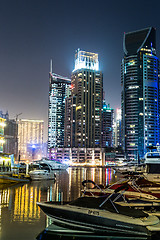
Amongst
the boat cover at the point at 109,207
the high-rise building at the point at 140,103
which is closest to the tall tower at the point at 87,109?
the high-rise building at the point at 140,103

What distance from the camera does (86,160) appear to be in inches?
7254

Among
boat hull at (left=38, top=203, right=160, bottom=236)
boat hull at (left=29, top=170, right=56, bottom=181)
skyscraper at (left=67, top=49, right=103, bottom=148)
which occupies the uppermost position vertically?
skyscraper at (left=67, top=49, right=103, bottom=148)

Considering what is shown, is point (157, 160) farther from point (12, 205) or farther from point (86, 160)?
point (86, 160)

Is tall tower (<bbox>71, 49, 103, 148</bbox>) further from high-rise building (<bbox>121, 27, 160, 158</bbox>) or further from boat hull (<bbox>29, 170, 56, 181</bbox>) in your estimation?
boat hull (<bbox>29, 170, 56, 181</bbox>)

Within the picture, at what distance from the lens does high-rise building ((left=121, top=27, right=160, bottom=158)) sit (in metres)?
181

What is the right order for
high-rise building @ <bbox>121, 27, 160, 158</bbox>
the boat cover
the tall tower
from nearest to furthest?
the boat cover
high-rise building @ <bbox>121, 27, 160, 158</bbox>
the tall tower

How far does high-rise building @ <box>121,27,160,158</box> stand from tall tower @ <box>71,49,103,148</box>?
20.6 meters

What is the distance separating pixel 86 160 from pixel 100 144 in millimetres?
17110

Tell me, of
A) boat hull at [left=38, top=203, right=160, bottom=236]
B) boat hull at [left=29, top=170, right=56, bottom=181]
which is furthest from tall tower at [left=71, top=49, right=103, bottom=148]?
boat hull at [left=38, top=203, right=160, bottom=236]

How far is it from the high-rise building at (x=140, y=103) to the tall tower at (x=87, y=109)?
20619mm

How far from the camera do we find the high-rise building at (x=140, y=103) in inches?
7121

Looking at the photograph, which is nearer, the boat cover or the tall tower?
the boat cover

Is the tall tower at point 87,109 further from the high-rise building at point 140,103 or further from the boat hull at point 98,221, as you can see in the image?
the boat hull at point 98,221

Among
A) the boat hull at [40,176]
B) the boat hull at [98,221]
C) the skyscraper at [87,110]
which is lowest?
the boat hull at [40,176]
